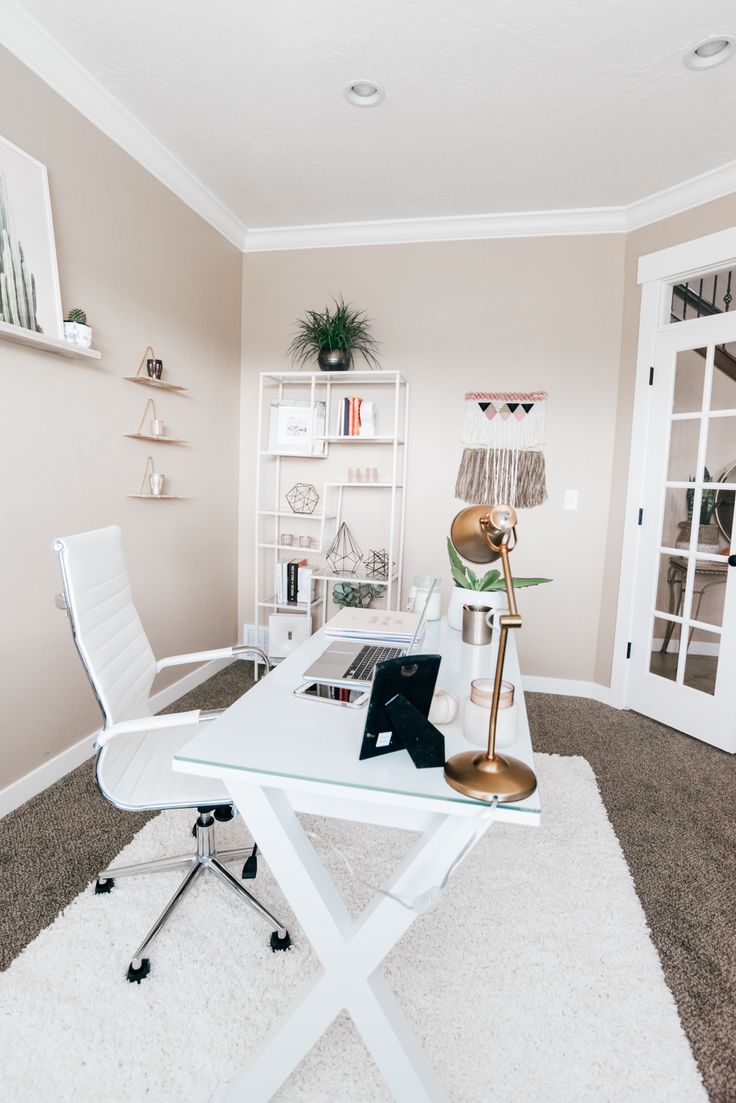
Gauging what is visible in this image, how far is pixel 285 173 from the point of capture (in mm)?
2982

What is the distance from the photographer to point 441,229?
137 inches

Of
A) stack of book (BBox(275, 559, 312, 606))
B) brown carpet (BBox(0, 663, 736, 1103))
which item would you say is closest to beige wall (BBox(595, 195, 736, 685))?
brown carpet (BBox(0, 663, 736, 1103))

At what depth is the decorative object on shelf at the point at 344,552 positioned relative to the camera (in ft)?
12.5

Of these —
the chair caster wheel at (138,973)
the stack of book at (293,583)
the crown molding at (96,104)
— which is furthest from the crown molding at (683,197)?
the chair caster wheel at (138,973)

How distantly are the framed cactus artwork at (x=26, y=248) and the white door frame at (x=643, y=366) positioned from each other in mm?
2910

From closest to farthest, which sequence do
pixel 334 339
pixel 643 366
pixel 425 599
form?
pixel 425 599
pixel 643 366
pixel 334 339

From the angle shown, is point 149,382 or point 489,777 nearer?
point 489,777

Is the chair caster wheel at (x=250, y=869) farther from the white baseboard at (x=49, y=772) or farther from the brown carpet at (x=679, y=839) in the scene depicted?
the brown carpet at (x=679, y=839)

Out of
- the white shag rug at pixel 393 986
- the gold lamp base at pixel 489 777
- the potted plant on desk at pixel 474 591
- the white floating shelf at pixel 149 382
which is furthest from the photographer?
the white floating shelf at pixel 149 382

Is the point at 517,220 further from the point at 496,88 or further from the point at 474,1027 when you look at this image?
the point at 474,1027

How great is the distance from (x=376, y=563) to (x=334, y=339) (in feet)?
4.60

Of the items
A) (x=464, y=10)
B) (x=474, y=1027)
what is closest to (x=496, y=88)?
(x=464, y=10)

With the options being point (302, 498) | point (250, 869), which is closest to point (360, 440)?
point (302, 498)

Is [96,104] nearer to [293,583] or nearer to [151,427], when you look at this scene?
[151,427]
